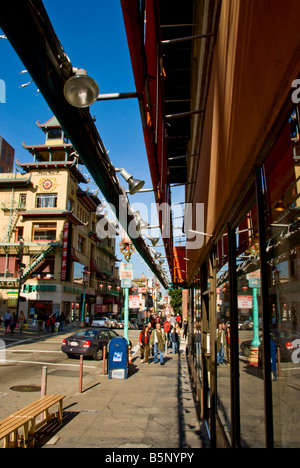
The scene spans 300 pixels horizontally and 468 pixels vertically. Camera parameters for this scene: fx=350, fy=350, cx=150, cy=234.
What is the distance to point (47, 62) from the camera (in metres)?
3.22

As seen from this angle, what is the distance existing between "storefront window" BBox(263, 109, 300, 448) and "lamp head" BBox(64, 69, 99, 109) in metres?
1.92

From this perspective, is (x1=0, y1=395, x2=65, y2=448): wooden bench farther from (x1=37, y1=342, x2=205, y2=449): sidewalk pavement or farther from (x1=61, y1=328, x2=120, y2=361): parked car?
(x1=61, y1=328, x2=120, y2=361): parked car

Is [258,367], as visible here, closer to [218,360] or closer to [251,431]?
[251,431]

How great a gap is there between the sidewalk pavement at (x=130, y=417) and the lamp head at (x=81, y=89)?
15.8 ft

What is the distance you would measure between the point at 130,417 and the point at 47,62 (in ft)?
21.3

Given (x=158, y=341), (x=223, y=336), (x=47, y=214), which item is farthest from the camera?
(x=47, y=214)

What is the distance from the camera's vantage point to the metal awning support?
2701mm

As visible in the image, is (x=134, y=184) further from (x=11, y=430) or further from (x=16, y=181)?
(x=16, y=181)

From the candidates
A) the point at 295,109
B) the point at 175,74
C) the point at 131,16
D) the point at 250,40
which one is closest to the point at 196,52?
the point at 175,74

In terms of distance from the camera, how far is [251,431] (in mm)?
2637

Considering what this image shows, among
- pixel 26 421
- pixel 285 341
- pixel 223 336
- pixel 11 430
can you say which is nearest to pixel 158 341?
pixel 26 421

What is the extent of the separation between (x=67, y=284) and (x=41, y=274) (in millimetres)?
3444

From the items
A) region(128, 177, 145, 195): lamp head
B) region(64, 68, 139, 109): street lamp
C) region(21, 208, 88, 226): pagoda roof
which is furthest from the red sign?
region(64, 68, 139, 109): street lamp

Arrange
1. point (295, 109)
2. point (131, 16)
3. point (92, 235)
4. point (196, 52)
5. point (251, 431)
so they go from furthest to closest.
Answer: point (92, 235) < point (196, 52) < point (131, 16) < point (251, 431) < point (295, 109)
